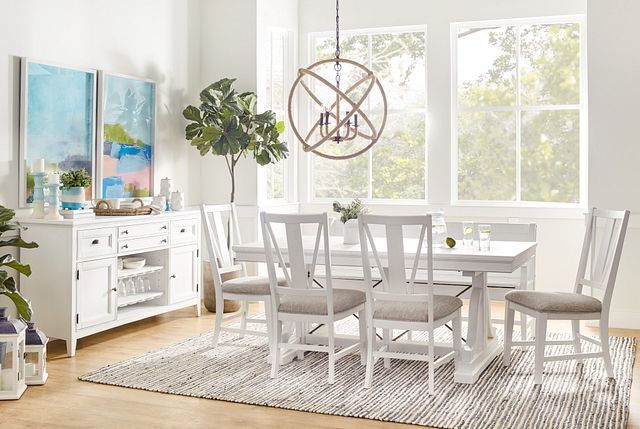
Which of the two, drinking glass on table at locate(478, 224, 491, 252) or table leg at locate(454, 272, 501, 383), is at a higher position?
drinking glass on table at locate(478, 224, 491, 252)

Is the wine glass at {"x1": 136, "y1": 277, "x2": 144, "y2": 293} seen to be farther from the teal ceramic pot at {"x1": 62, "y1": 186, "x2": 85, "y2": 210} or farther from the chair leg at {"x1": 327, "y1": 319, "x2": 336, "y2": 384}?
the chair leg at {"x1": 327, "y1": 319, "x2": 336, "y2": 384}

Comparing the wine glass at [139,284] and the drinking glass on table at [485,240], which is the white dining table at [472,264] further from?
the wine glass at [139,284]

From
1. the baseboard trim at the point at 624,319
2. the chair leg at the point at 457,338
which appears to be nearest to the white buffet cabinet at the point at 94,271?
the chair leg at the point at 457,338

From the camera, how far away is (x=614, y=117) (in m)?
5.84

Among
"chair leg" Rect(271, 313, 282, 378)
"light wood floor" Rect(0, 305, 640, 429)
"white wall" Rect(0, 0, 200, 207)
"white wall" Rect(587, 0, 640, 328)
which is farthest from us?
"white wall" Rect(587, 0, 640, 328)

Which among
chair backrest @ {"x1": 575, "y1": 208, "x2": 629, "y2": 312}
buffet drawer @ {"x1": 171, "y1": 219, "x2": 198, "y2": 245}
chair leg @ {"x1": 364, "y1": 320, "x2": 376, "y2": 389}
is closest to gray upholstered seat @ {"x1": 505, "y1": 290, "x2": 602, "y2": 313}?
chair backrest @ {"x1": 575, "y1": 208, "x2": 629, "y2": 312}

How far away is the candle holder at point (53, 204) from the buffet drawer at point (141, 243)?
0.50m

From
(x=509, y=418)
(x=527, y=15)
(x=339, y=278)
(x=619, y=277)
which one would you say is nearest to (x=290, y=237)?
(x=339, y=278)

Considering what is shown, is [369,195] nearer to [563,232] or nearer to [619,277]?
[563,232]

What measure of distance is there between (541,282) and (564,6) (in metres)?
2.46

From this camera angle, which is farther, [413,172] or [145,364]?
[413,172]

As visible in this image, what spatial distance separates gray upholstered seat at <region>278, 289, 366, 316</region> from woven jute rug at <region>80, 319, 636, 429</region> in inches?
15.8

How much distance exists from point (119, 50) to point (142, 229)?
1546mm

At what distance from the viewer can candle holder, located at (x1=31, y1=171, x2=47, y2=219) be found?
5.01m
